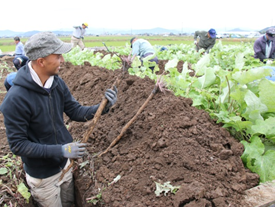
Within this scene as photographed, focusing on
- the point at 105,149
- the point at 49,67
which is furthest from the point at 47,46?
the point at 105,149

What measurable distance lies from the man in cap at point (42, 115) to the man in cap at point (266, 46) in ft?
19.8

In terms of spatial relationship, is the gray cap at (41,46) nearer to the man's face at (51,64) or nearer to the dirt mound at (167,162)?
the man's face at (51,64)

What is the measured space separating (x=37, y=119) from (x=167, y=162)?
1338 mm

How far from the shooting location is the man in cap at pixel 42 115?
209 centimetres

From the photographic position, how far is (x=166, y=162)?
2195 mm

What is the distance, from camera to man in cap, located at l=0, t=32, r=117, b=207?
2.09 m

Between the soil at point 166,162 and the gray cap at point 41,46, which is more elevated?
the gray cap at point 41,46

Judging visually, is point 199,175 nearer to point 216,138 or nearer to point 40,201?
point 216,138

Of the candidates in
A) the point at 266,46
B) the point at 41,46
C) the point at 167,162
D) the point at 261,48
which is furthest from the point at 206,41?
the point at 41,46

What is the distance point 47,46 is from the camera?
2109 millimetres

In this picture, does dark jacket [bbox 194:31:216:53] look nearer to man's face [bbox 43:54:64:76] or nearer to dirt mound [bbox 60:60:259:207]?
dirt mound [bbox 60:60:259:207]

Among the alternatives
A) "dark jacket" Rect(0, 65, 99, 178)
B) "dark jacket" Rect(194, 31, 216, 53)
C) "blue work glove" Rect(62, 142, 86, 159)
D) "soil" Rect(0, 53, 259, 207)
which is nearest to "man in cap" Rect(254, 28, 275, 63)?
"dark jacket" Rect(194, 31, 216, 53)

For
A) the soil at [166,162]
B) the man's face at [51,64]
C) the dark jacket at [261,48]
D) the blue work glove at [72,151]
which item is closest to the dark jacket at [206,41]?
the dark jacket at [261,48]

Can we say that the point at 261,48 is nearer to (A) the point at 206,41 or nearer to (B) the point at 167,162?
(A) the point at 206,41
